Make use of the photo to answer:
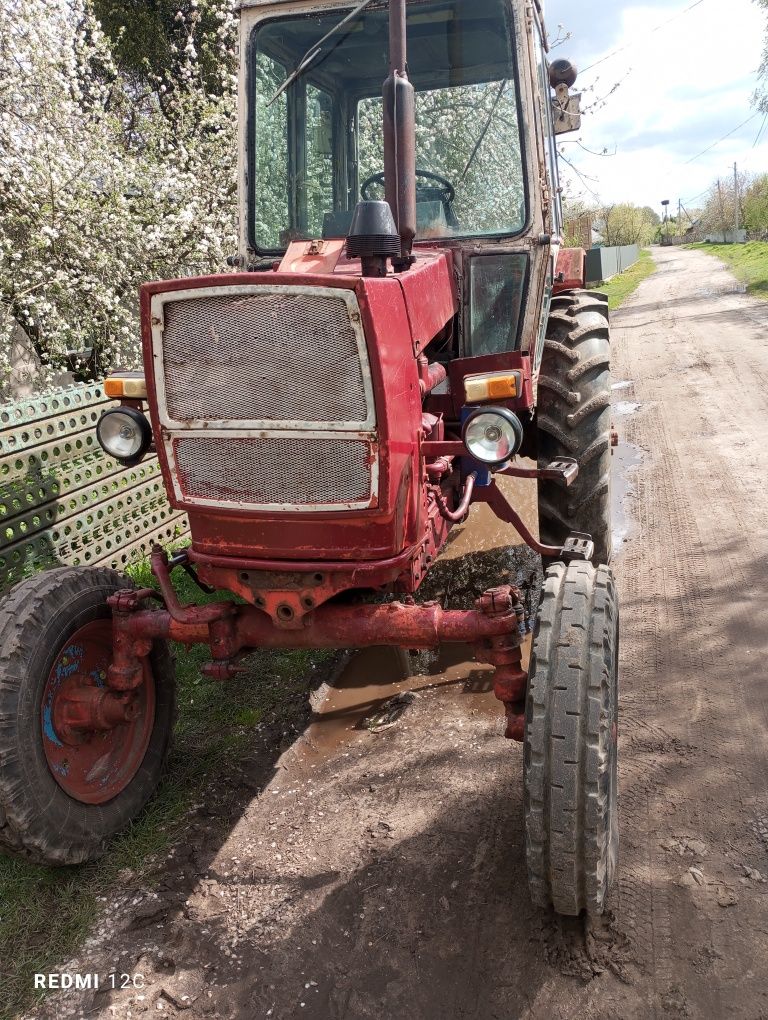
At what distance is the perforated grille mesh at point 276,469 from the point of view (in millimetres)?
2551

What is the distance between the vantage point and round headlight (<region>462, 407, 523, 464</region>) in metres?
2.71

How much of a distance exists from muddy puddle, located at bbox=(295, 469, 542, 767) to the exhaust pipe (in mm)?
2207

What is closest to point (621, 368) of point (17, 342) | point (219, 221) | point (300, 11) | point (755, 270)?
point (219, 221)

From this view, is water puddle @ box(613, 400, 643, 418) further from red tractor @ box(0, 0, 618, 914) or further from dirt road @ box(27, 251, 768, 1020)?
red tractor @ box(0, 0, 618, 914)

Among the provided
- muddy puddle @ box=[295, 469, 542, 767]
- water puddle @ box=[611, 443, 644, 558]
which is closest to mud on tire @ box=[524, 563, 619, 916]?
muddy puddle @ box=[295, 469, 542, 767]


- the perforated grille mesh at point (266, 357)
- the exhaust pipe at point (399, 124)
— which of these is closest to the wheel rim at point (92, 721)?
the perforated grille mesh at point (266, 357)

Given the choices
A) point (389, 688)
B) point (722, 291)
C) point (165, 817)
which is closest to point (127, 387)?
point (165, 817)

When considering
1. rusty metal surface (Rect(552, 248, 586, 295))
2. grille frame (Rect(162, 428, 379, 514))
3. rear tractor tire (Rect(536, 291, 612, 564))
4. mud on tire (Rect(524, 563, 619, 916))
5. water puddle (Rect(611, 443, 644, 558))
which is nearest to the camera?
mud on tire (Rect(524, 563, 619, 916))

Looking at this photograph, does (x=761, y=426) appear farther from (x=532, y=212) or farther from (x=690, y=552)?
(x=532, y=212)

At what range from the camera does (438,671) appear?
4.24 m

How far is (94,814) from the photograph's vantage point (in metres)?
3.04

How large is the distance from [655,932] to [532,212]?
9.36 ft

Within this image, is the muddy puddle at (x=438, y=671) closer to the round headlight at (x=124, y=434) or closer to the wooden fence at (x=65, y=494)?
the round headlight at (x=124, y=434)

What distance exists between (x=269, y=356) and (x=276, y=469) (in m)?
0.35
